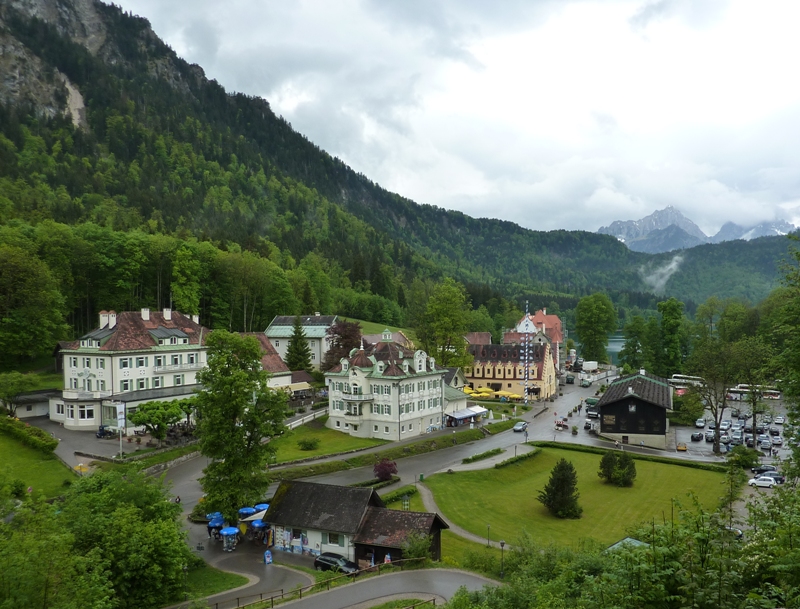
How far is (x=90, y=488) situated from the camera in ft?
91.4

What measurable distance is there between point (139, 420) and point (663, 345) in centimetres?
7742

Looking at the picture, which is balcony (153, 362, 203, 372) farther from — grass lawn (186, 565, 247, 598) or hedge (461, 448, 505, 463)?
grass lawn (186, 565, 247, 598)

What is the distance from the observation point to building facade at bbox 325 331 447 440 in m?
57.5

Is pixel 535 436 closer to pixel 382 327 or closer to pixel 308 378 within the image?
pixel 308 378

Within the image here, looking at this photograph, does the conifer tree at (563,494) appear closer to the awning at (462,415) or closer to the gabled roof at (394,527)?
the gabled roof at (394,527)

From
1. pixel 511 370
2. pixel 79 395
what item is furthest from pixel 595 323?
pixel 79 395

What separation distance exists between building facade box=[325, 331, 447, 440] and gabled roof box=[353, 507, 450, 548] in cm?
2510

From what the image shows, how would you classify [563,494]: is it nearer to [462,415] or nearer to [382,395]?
[382,395]

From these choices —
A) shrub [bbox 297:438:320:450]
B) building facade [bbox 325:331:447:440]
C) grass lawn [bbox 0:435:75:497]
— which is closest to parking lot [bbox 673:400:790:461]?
building facade [bbox 325:331:447:440]

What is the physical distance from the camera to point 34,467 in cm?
3956

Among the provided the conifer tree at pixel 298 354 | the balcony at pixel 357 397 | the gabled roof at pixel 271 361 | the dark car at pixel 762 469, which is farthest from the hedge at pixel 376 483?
the conifer tree at pixel 298 354

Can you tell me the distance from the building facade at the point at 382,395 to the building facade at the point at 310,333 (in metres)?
23.9

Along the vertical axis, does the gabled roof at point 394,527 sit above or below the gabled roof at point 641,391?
below

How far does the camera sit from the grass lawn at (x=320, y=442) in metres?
49.2
